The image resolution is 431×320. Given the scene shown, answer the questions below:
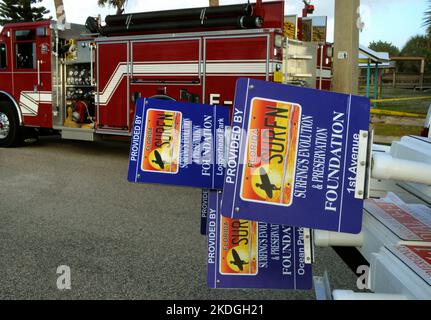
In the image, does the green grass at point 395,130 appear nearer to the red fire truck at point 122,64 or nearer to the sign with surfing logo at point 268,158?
the red fire truck at point 122,64

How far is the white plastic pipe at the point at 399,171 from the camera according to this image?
189 cm

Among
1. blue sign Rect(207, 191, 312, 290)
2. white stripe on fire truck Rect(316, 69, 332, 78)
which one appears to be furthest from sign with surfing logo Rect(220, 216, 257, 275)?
white stripe on fire truck Rect(316, 69, 332, 78)

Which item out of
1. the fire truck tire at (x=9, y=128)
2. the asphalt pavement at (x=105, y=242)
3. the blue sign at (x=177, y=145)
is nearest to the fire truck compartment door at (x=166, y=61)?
the asphalt pavement at (x=105, y=242)

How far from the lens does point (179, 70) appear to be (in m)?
9.23

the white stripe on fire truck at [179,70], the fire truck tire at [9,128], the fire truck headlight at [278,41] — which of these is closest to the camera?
the fire truck headlight at [278,41]

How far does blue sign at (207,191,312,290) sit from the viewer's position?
2289 mm

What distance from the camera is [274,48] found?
8.32 m

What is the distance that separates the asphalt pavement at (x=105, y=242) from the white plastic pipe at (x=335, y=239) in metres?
1.37

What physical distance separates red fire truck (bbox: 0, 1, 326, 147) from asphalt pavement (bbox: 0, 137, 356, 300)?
1.94 metres

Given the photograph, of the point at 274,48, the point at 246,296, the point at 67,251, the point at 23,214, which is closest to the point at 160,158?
the point at 246,296

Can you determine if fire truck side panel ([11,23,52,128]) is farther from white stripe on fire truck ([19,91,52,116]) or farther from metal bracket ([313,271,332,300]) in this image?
metal bracket ([313,271,332,300])

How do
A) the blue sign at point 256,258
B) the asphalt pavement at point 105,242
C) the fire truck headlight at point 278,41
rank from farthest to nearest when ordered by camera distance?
the fire truck headlight at point 278,41
the asphalt pavement at point 105,242
the blue sign at point 256,258

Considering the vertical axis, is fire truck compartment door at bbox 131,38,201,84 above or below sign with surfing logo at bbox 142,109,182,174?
above
